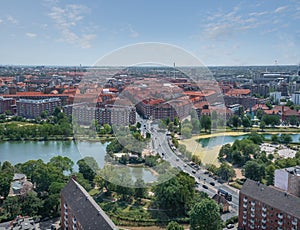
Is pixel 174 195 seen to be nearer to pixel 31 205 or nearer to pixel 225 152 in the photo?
pixel 31 205

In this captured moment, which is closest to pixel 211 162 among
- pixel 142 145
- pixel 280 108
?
pixel 142 145

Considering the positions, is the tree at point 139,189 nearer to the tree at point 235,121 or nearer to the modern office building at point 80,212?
the modern office building at point 80,212

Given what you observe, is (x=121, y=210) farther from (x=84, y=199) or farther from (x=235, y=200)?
(x=235, y=200)

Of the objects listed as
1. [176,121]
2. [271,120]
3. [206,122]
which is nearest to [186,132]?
[206,122]

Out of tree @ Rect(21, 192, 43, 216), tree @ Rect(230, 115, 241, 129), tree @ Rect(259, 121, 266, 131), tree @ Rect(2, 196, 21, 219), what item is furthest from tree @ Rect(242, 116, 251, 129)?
tree @ Rect(2, 196, 21, 219)

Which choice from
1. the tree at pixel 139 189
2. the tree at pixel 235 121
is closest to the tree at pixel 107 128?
the tree at pixel 139 189

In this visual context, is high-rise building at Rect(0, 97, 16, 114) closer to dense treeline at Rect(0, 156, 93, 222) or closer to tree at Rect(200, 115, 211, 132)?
dense treeline at Rect(0, 156, 93, 222)
